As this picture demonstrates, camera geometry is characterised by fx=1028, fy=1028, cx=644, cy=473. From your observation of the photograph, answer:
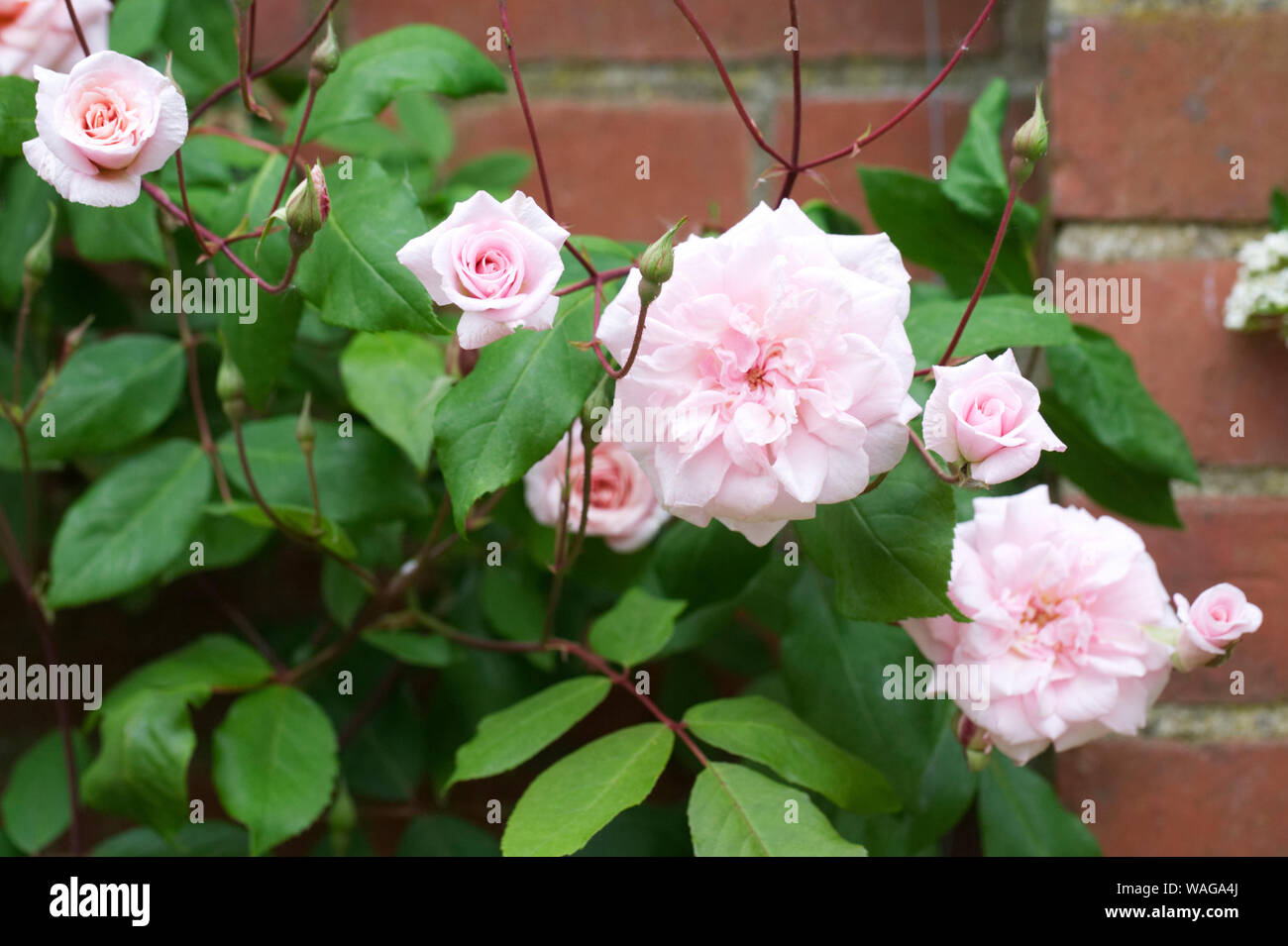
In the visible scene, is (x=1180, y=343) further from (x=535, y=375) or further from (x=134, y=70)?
(x=134, y=70)

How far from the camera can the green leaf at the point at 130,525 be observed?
19.4 inches

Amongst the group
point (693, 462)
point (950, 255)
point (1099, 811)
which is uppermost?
Result: point (950, 255)

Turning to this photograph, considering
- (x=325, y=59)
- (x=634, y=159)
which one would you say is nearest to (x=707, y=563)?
(x=325, y=59)

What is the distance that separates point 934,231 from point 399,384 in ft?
0.92

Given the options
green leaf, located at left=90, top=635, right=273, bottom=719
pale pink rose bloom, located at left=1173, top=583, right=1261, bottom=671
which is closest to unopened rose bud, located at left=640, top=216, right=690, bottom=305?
pale pink rose bloom, located at left=1173, top=583, right=1261, bottom=671

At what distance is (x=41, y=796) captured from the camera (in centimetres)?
57

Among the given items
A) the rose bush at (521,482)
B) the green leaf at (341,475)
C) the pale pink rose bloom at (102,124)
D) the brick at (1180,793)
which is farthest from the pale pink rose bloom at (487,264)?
the brick at (1180,793)

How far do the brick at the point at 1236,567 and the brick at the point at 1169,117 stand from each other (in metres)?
0.17

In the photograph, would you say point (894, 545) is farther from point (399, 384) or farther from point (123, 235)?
point (123, 235)

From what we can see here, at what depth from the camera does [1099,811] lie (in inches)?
22.9

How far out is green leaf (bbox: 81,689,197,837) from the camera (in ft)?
1.50
